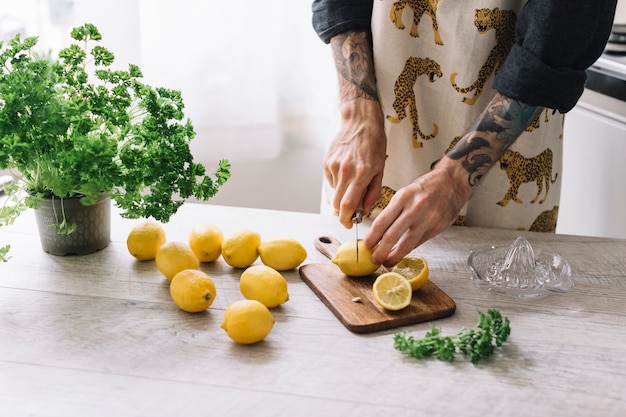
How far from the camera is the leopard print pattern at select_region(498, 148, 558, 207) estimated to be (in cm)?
155

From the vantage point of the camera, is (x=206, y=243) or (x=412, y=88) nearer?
(x=206, y=243)

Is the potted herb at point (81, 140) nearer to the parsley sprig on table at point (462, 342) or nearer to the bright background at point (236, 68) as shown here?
the parsley sprig on table at point (462, 342)

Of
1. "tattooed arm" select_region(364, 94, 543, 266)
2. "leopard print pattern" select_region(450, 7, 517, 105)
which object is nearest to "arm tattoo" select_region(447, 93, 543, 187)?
"tattooed arm" select_region(364, 94, 543, 266)

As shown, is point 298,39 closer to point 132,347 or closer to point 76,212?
point 76,212

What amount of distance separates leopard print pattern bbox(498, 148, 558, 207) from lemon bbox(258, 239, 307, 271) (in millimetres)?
504

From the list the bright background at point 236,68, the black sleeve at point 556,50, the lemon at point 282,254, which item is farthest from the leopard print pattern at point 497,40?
the bright background at point 236,68

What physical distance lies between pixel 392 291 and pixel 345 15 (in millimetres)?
672

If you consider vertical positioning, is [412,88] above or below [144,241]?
above

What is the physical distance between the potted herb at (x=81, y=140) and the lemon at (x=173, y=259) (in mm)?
53

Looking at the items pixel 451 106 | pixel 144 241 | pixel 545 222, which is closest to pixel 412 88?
pixel 451 106

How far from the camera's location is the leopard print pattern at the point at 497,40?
145cm

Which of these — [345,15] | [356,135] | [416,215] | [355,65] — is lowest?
[416,215]

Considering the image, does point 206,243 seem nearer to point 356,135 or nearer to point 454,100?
point 356,135

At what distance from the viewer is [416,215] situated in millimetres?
1298
